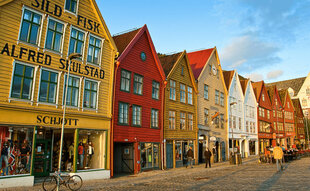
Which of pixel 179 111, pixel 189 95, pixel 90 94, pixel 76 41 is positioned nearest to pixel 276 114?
pixel 189 95

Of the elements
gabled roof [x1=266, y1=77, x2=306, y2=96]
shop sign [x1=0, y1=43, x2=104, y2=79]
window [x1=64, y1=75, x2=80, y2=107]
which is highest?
gabled roof [x1=266, y1=77, x2=306, y2=96]

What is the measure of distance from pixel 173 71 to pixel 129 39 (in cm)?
654

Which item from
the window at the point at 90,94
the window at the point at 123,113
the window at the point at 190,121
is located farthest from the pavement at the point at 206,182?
the window at the point at 190,121

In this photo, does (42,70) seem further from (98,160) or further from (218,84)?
(218,84)

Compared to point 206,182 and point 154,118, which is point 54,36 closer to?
point 154,118

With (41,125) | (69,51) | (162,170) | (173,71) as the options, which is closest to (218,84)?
(173,71)

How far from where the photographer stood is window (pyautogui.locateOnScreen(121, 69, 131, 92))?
2103 centimetres

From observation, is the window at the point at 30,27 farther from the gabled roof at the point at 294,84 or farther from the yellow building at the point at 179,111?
the gabled roof at the point at 294,84

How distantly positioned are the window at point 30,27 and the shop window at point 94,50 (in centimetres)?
388

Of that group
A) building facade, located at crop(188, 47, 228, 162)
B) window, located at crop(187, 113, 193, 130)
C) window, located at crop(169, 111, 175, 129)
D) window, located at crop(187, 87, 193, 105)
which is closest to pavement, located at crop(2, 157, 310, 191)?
window, located at crop(169, 111, 175, 129)

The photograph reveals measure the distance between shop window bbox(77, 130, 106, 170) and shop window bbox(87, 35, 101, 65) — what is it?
16.3 ft

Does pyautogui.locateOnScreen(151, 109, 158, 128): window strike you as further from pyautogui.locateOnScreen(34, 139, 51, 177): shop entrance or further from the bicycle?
the bicycle

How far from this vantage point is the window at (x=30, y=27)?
15.0 metres

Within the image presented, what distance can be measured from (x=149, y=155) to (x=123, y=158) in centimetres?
229
